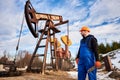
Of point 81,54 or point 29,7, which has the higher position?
point 29,7

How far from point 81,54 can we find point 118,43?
39.1 metres

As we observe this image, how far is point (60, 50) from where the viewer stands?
1936cm

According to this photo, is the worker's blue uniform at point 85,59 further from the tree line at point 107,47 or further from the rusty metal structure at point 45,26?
the tree line at point 107,47

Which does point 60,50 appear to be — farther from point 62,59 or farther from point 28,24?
point 28,24

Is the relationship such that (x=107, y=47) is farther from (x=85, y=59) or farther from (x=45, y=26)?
(x=85, y=59)

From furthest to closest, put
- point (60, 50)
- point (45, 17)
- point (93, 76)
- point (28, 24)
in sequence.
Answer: point (60, 50) → point (45, 17) → point (28, 24) → point (93, 76)

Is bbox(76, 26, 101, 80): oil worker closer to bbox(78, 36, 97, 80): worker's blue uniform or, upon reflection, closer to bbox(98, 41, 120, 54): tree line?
bbox(78, 36, 97, 80): worker's blue uniform

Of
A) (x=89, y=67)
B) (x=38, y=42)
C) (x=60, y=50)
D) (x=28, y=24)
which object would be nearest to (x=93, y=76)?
(x=89, y=67)

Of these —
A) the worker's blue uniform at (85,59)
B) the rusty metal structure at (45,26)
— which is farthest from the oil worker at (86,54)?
the rusty metal structure at (45,26)

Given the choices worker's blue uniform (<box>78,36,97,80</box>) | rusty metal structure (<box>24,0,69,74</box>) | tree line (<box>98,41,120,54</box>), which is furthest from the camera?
tree line (<box>98,41,120,54</box>)

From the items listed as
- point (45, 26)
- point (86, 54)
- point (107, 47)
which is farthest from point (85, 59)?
point (107, 47)

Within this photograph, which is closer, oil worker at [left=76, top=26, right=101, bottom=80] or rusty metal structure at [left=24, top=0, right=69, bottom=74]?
oil worker at [left=76, top=26, right=101, bottom=80]

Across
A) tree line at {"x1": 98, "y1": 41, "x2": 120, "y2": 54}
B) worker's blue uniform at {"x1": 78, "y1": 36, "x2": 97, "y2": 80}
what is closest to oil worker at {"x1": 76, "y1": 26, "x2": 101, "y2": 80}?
worker's blue uniform at {"x1": 78, "y1": 36, "x2": 97, "y2": 80}

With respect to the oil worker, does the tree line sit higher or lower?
higher
